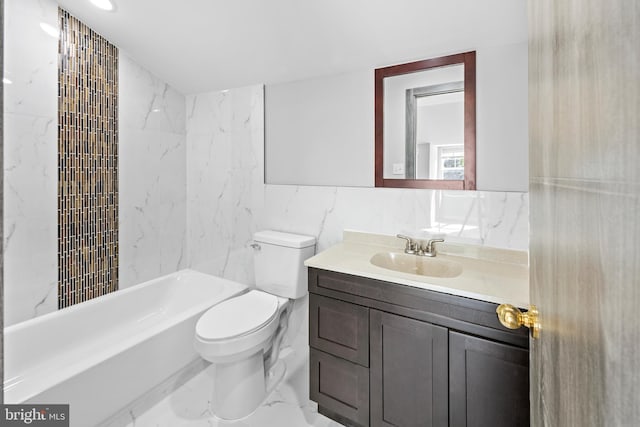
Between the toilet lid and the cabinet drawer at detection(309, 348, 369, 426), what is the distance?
0.41 metres

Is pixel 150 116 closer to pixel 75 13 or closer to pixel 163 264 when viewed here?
pixel 75 13

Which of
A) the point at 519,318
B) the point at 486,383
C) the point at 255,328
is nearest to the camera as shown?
the point at 519,318

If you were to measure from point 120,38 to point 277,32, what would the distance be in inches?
46.9

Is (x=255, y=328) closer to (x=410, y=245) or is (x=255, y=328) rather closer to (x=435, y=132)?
(x=410, y=245)

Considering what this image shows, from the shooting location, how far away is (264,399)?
1.90m

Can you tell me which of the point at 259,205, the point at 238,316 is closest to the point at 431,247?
the point at 238,316

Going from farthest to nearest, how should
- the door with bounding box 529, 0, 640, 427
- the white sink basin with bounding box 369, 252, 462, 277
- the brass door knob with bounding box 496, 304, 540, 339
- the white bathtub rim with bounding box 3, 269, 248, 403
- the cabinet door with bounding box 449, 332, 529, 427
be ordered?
the white sink basin with bounding box 369, 252, 462, 277, the white bathtub rim with bounding box 3, 269, 248, 403, the cabinet door with bounding box 449, 332, 529, 427, the brass door knob with bounding box 496, 304, 540, 339, the door with bounding box 529, 0, 640, 427

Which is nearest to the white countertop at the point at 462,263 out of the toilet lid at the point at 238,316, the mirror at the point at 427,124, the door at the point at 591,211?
the mirror at the point at 427,124

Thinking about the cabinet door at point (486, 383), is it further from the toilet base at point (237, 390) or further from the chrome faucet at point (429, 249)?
the toilet base at point (237, 390)

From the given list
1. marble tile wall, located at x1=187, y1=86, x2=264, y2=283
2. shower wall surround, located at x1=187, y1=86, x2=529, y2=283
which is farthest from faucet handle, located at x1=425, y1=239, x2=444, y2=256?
marble tile wall, located at x1=187, y1=86, x2=264, y2=283

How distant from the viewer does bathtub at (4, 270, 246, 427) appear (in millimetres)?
1474

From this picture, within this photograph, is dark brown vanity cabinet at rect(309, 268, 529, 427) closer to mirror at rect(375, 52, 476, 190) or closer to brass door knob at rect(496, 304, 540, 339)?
brass door knob at rect(496, 304, 540, 339)

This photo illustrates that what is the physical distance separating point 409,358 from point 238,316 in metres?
1.04

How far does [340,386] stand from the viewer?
152 cm
